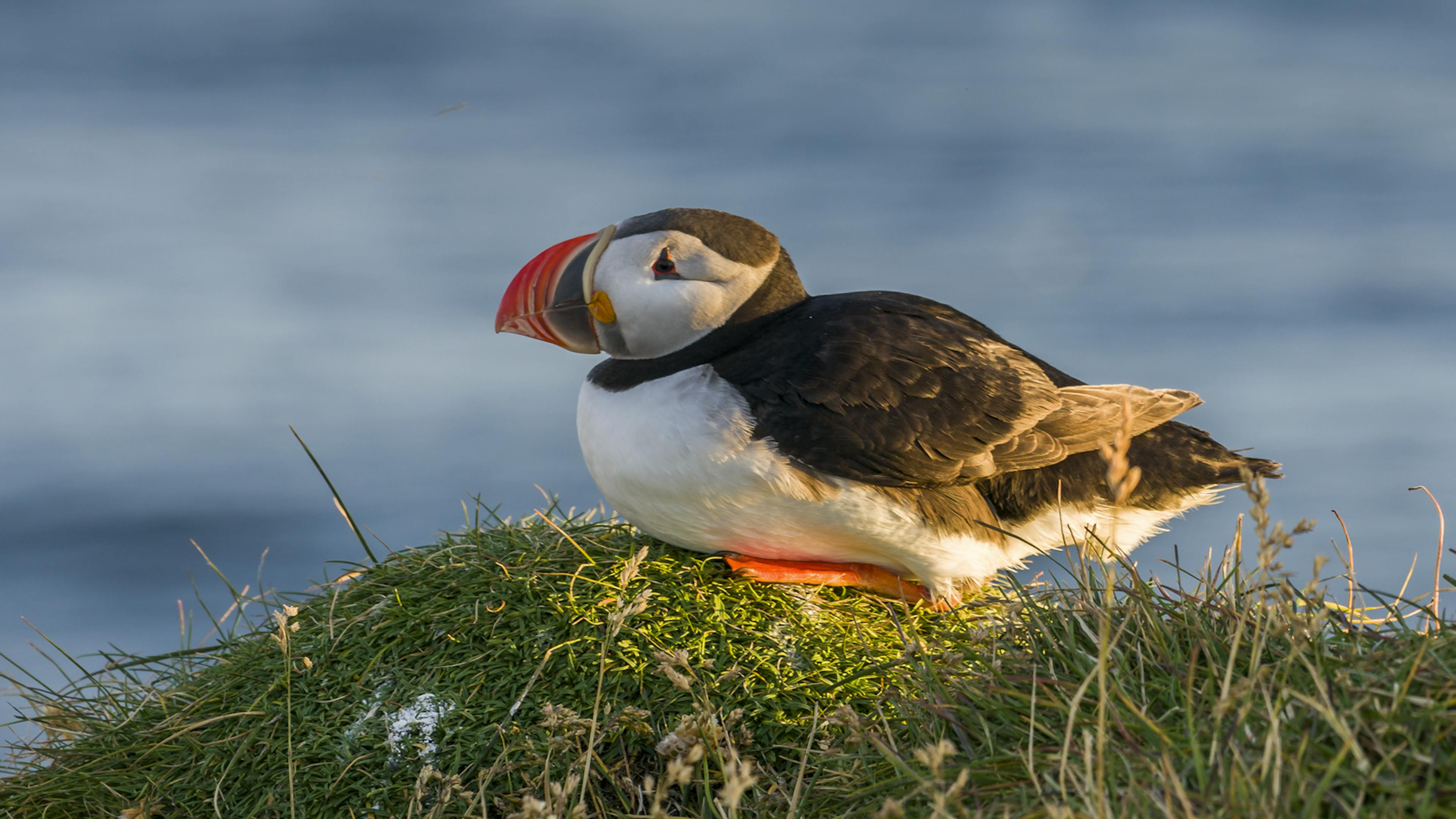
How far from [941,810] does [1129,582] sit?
1.50 meters

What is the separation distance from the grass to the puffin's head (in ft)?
2.80

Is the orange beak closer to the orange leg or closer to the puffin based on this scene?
the puffin

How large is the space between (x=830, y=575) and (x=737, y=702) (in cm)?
80

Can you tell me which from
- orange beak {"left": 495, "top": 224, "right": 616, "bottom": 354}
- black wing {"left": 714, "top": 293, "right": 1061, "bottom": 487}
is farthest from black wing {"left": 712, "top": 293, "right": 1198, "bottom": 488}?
orange beak {"left": 495, "top": 224, "right": 616, "bottom": 354}

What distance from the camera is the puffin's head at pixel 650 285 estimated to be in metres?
4.47

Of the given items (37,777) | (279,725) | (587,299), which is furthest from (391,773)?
(587,299)

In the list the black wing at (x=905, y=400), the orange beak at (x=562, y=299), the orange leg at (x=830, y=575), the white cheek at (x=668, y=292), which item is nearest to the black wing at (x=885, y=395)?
the black wing at (x=905, y=400)

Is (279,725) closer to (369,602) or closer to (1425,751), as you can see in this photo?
(369,602)

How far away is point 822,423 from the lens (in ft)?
13.6

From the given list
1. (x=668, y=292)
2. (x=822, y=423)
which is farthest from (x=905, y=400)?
(x=668, y=292)

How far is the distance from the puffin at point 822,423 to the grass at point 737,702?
0.25 metres

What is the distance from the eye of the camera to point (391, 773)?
3.77 m

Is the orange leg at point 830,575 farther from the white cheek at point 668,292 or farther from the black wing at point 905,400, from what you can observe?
the white cheek at point 668,292

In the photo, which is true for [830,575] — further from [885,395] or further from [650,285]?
[650,285]
